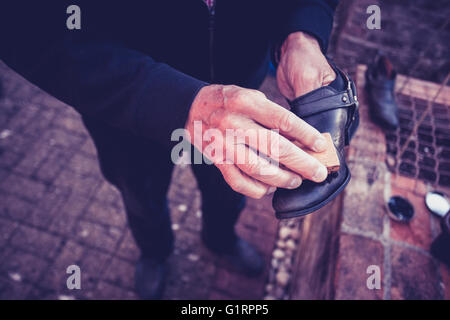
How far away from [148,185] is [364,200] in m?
1.43

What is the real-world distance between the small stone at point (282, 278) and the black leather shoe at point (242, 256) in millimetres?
164

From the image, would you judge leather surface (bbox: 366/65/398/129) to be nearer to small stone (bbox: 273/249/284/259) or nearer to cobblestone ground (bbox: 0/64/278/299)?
cobblestone ground (bbox: 0/64/278/299)

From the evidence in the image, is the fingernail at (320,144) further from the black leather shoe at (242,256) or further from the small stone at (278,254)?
the small stone at (278,254)

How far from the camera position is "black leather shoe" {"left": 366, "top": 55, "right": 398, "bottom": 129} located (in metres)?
2.17

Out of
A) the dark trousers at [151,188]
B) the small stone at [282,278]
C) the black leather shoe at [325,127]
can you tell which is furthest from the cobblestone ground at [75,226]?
the black leather shoe at [325,127]

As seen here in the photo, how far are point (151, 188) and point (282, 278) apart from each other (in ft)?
4.88

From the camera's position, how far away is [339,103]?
104cm

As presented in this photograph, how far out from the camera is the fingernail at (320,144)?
88 cm

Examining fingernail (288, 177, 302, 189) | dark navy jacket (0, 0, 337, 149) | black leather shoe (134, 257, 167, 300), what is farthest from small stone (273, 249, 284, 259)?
dark navy jacket (0, 0, 337, 149)

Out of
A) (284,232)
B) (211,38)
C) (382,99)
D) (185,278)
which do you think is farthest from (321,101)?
(185,278)

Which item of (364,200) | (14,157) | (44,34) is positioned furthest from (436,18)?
(14,157)

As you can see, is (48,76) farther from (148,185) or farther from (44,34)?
(148,185)

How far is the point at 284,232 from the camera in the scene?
2.60 meters

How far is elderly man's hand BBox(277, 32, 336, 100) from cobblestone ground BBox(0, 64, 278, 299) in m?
1.72
